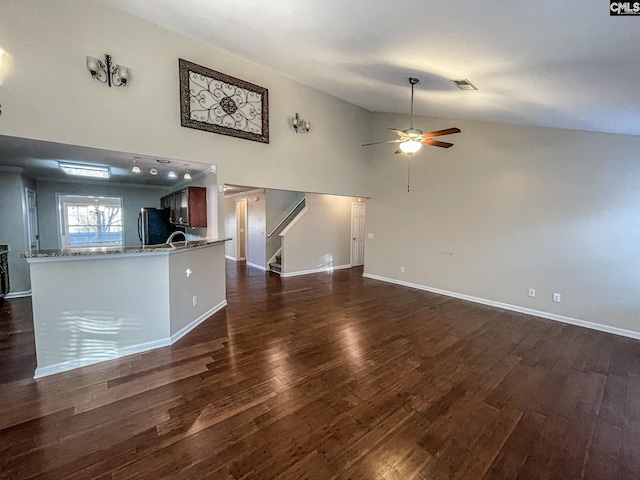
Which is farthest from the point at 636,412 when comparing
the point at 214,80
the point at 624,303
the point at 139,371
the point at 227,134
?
the point at 214,80

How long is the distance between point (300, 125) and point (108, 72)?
280 centimetres

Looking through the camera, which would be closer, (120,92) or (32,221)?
(120,92)

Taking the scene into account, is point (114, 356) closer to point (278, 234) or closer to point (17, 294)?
point (17, 294)

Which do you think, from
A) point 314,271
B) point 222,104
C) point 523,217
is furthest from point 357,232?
point 222,104

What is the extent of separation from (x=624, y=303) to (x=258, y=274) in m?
6.82

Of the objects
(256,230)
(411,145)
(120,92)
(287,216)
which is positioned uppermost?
(120,92)

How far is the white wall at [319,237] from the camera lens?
7227 mm

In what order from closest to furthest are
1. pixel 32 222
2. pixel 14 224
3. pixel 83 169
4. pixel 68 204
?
pixel 83 169
pixel 14 224
pixel 32 222
pixel 68 204

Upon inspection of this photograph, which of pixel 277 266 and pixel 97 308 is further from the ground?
pixel 97 308

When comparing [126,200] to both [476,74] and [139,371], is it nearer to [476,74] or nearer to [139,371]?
[139,371]

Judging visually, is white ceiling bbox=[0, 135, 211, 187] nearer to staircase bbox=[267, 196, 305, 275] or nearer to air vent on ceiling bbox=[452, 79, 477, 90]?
staircase bbox=[267, 196, 305, 275]

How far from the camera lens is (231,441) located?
6.04ft

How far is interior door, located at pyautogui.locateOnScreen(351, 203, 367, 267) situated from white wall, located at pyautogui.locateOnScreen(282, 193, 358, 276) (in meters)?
0.14

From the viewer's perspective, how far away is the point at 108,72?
317 cm
